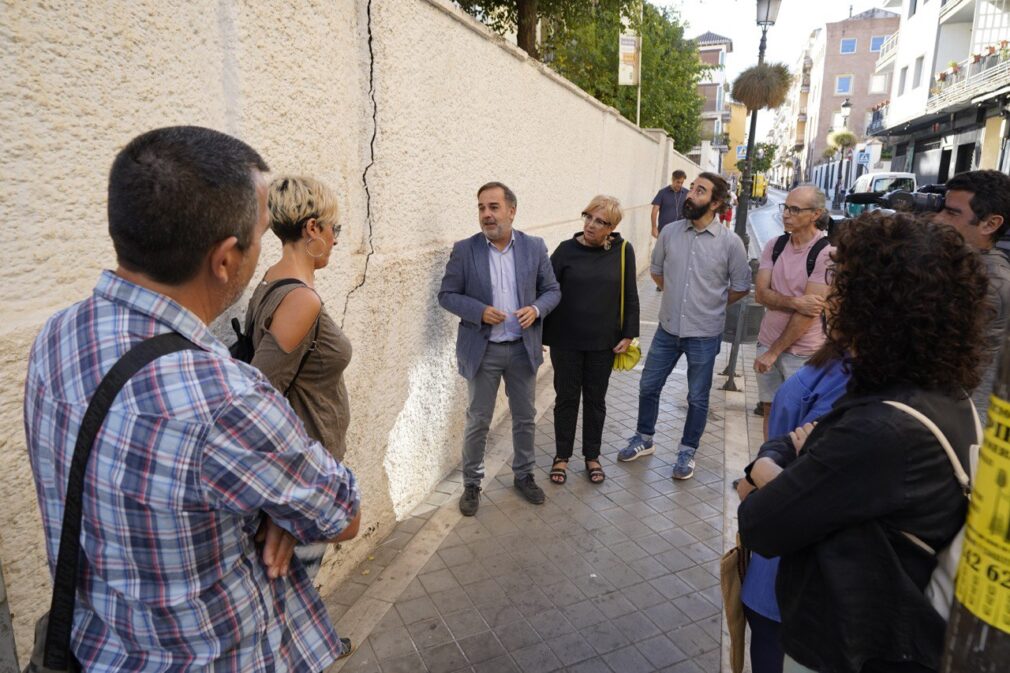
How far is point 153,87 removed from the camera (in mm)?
1906

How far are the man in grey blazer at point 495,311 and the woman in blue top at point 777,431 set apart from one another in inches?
75.9

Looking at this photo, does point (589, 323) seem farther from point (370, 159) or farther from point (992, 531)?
point (992, 531)

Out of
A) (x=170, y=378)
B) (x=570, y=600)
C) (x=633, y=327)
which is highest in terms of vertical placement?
(x=170, y=378)

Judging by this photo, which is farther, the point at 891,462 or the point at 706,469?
the point at 706,469

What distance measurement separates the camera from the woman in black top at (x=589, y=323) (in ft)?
13.4

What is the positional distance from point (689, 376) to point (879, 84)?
62.2 metres

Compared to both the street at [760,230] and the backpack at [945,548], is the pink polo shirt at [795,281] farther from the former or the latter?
the street at [760,230]

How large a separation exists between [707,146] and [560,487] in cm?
2541

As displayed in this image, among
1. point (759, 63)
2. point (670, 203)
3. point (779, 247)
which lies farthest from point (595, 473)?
point (759, 63)

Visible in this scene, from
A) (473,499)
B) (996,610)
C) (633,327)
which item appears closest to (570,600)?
(473,499)

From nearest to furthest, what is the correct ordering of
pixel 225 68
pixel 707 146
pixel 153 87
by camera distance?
pixel 153 87
pixel 225 68
pixel 707 146

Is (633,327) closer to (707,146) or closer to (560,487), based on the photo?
(560,487)

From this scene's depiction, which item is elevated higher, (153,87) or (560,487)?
(153,87)

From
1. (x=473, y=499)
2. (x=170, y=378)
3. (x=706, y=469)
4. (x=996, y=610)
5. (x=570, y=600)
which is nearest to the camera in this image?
(x=996, y=610)
